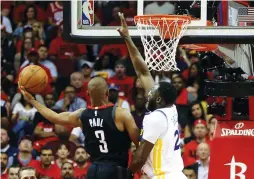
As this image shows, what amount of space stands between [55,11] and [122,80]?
2.27 meters

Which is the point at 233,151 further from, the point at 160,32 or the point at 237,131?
the point at 160,32

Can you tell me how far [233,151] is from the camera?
750 cm

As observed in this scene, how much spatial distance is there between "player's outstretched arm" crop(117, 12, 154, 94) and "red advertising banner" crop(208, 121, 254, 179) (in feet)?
3.48

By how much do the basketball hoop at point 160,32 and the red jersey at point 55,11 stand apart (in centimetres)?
610

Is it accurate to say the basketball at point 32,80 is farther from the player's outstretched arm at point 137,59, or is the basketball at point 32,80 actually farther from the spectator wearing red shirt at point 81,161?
the spectator wearing red shirt at point 81,161

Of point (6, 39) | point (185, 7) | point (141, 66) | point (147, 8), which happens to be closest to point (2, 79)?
point (6, 39)

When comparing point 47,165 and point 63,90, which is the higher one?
point 63,90

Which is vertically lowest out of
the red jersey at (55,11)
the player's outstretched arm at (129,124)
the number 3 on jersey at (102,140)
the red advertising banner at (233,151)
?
the red advertising banner at (233,151)

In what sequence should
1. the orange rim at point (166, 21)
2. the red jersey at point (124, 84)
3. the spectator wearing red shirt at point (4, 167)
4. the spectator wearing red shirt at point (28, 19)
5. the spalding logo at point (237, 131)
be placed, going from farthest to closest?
1. the spectator wearing red shirt at point (28, 19)
2. the red jersey at point (124, 84)
3. the spectator wearing red shirt at point (4, 167)
4. the spalding logo at point (237, 131)
5. the orange rim at point (166, 21)

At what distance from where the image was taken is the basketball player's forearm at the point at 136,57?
6.76 m

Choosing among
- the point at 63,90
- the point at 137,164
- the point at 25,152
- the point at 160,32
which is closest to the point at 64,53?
the point at 63,90

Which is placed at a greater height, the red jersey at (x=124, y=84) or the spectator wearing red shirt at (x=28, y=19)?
the spectator wearing red shirt at (x=28, y=19)

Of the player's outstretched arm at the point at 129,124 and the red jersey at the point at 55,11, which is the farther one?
the red jersey at the point at 55,11

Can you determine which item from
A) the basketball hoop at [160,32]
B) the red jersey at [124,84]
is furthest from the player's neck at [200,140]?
the basketball hoop at [160,32]
